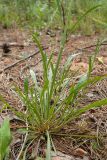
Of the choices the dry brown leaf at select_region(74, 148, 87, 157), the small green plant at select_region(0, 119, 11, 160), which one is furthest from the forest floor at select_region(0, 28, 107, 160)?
the small green plant at select_region(0, 119, 11, 160)

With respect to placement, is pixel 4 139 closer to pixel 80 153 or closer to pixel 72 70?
pixel 80 153

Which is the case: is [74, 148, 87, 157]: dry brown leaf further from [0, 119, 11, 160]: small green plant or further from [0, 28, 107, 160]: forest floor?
[0, 119, 11, 160]: small green plant

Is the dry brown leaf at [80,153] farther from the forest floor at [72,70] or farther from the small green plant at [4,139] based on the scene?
the small green plant at [4,139]

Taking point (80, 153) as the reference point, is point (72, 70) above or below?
above

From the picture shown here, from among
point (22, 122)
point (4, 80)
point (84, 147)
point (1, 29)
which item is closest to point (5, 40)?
point (1, 29)

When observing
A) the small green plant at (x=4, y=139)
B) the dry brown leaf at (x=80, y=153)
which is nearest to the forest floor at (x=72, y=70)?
the dry brown leaf at (x=80, y=153)

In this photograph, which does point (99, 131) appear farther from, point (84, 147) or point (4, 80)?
point (4, 80)

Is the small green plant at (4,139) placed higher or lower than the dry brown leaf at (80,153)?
higher

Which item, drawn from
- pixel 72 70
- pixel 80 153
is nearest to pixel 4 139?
pixel 80 153
